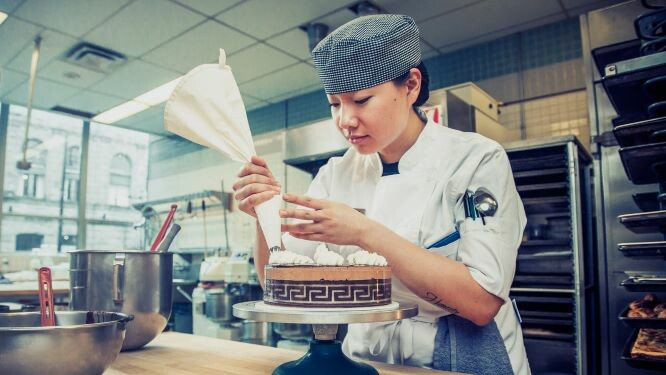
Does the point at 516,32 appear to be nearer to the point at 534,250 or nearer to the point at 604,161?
the point at 604,161

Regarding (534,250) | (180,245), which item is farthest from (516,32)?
(180,245)

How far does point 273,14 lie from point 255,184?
2.95 metres

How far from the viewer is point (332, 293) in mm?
1045

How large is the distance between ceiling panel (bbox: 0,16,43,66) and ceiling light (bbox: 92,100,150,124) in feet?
4.73

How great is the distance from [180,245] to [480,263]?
6.61m

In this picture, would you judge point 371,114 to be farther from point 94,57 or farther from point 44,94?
point 44,94

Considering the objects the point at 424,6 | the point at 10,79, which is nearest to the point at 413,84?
the point at 424,6

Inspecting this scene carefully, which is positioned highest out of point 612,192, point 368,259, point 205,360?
point 612,192

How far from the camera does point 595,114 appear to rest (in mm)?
2875

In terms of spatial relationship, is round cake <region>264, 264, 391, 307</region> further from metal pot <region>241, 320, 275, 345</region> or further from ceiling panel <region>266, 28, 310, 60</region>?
metal pot <region>241, 320, 275, 345</region>

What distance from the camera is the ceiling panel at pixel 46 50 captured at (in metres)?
4.26

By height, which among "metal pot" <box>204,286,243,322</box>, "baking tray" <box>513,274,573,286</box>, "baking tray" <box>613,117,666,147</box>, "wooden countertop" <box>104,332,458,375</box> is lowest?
"metal pot" <box>204,286,243,322</box>

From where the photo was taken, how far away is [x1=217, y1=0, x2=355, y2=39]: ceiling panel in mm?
3656

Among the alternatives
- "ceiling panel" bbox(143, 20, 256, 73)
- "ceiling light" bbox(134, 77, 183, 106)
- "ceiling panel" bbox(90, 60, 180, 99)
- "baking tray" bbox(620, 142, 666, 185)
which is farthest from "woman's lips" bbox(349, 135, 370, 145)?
"ceiling light" bbox(134, 77, 183, 106)
